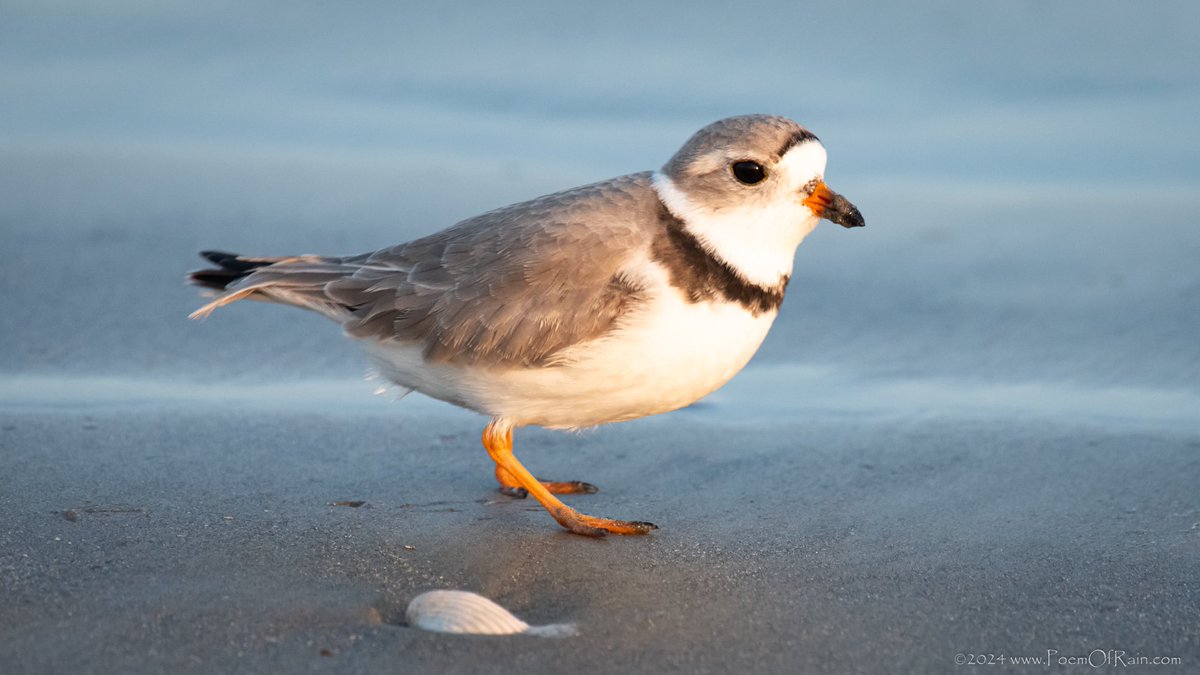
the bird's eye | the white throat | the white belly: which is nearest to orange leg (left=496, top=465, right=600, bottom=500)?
the white belly

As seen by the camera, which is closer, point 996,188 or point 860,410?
point 860,410

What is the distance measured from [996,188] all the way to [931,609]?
21.8ft

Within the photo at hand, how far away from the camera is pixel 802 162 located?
5.06 metres

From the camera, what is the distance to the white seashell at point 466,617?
374 cm

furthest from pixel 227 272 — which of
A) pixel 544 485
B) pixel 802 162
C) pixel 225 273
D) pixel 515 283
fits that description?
pixel 802 162

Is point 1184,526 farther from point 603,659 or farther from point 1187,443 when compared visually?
point 603,659

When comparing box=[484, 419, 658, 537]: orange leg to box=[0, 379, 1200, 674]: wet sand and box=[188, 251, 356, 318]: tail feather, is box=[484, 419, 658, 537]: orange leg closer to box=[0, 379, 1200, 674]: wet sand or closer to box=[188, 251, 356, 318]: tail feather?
box=[0, 379, 1200, 674]: wet sand

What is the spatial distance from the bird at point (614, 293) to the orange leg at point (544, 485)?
0.44 feet

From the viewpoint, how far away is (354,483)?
543cm

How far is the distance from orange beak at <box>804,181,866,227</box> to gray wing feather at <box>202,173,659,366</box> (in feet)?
1.95

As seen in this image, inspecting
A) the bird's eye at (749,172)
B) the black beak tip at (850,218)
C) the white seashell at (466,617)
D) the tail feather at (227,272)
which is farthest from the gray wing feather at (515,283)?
the white seashell at (466,617)

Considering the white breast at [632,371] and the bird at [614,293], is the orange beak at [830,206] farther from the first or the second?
the white breast at [632,371]

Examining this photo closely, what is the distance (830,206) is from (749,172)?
1.09 ft

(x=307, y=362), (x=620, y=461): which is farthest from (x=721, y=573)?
(x=307, y=362)
